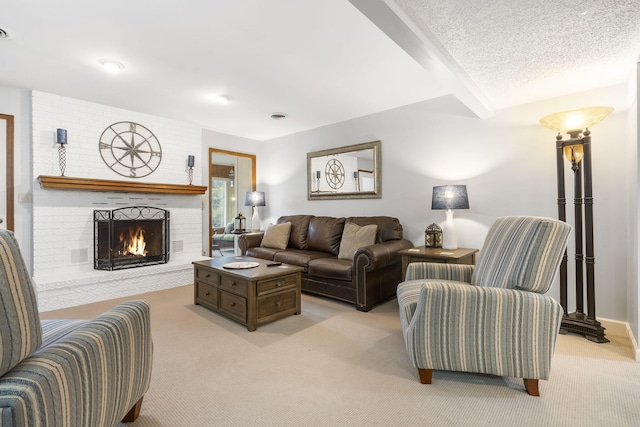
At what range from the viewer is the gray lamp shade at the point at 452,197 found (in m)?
3.23

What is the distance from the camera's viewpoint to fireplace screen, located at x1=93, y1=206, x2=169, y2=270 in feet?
12.9

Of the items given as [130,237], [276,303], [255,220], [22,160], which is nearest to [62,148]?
[22,160]

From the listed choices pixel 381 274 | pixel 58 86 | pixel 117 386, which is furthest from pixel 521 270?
pixel 58 86

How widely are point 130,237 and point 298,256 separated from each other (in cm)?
234

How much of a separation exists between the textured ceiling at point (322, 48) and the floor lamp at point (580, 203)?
39 centimetres

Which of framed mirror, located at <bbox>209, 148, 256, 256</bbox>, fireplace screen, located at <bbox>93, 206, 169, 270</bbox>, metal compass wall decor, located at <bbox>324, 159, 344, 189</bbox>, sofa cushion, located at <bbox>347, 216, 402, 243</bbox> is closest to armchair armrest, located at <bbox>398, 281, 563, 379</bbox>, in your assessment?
sofa cushion, located at <bbox>347, 216, 402, 243</bbox>

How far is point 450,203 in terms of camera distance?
3.25 m

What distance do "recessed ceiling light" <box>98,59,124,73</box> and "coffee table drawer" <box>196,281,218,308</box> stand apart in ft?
7.32

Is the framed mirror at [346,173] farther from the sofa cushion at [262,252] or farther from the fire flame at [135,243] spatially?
the fire flame at [135,243]

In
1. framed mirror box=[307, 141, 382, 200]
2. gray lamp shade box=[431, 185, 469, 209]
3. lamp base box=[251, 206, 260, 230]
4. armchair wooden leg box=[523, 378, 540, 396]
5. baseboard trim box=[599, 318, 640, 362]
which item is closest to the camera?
armchair wooden leg box=[523, 378, 540, 396]

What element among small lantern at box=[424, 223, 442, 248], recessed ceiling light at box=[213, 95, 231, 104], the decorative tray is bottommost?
the decorative tray

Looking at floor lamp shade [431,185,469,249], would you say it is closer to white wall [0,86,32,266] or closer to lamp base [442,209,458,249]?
lamp base [442,209,458,249]

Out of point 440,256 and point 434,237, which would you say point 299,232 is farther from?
point 440,256

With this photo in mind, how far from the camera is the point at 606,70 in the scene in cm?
251
